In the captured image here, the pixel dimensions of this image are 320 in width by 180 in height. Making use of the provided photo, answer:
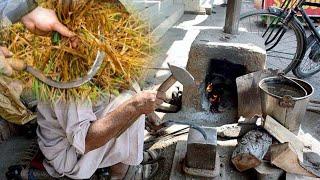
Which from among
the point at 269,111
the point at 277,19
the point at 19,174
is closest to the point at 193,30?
the point at 277,19

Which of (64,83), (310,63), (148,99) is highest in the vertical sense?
(64,83)

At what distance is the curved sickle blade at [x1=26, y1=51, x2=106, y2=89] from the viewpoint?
592 millimetres

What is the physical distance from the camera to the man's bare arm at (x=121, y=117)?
1452mm

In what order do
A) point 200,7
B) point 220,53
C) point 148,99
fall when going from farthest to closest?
point 200,7 → point 220,53 → point 148,99

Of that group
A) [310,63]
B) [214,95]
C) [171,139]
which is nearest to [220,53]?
[214,95]

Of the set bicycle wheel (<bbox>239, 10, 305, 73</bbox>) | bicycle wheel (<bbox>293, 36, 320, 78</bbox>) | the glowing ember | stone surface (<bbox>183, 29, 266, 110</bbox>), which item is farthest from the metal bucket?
bicycle wheel (<bbox>293, 36, 320, 78</bbox>)

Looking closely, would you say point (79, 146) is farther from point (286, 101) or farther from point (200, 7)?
point (200, 7)

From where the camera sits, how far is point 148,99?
1.45 metres

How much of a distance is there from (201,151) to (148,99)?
Answer: 2.48 feet

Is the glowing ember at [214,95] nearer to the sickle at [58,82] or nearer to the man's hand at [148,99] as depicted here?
the man's hand at [148,99]

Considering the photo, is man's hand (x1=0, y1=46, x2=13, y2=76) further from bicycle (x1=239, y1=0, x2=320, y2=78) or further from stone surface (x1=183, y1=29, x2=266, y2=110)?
bicycle (x1=239, y1=0, x2=320, y2=78)

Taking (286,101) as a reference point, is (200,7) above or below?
below

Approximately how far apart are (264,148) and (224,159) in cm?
29

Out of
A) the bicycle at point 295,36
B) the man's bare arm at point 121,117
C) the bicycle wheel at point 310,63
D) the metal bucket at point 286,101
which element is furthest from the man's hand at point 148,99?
the bicycle wheel at point 310,63
